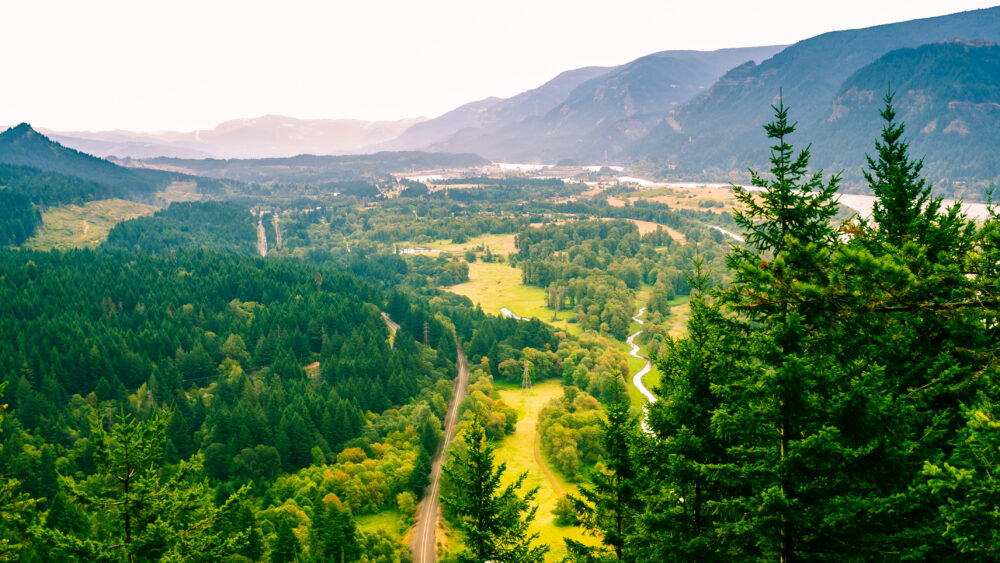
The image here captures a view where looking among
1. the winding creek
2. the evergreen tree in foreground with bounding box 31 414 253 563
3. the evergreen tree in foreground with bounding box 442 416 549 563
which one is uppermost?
the evergreen tree in foreground with bounding box 31 414 253 563

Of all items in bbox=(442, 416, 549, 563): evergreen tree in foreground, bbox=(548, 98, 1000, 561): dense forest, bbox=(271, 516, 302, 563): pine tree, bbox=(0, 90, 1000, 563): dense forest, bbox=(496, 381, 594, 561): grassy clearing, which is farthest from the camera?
bbox=(496, 381, 594, 561): grassy clearing

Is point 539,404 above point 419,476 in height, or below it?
below

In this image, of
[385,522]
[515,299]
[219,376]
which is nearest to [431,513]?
[385,522]

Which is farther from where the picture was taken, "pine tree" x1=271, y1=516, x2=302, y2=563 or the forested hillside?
the forested hillside

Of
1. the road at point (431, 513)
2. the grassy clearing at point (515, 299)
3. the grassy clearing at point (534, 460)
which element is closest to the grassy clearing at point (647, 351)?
Answer: the grassy clearing at point (534, 460)

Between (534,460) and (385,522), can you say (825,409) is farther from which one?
(534,460)

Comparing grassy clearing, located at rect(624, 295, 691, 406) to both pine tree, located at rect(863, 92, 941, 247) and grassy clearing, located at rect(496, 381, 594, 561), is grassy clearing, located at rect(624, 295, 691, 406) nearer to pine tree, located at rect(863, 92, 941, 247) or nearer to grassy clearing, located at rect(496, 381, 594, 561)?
grassy clearing, located at rect(496, 381, 594, 561)

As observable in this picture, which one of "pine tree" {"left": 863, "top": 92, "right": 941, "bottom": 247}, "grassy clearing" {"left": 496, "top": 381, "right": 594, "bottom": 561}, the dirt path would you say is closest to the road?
"grassy clearing" {"left": 496, "top": 381, "right": 594, "bottom": 561}
